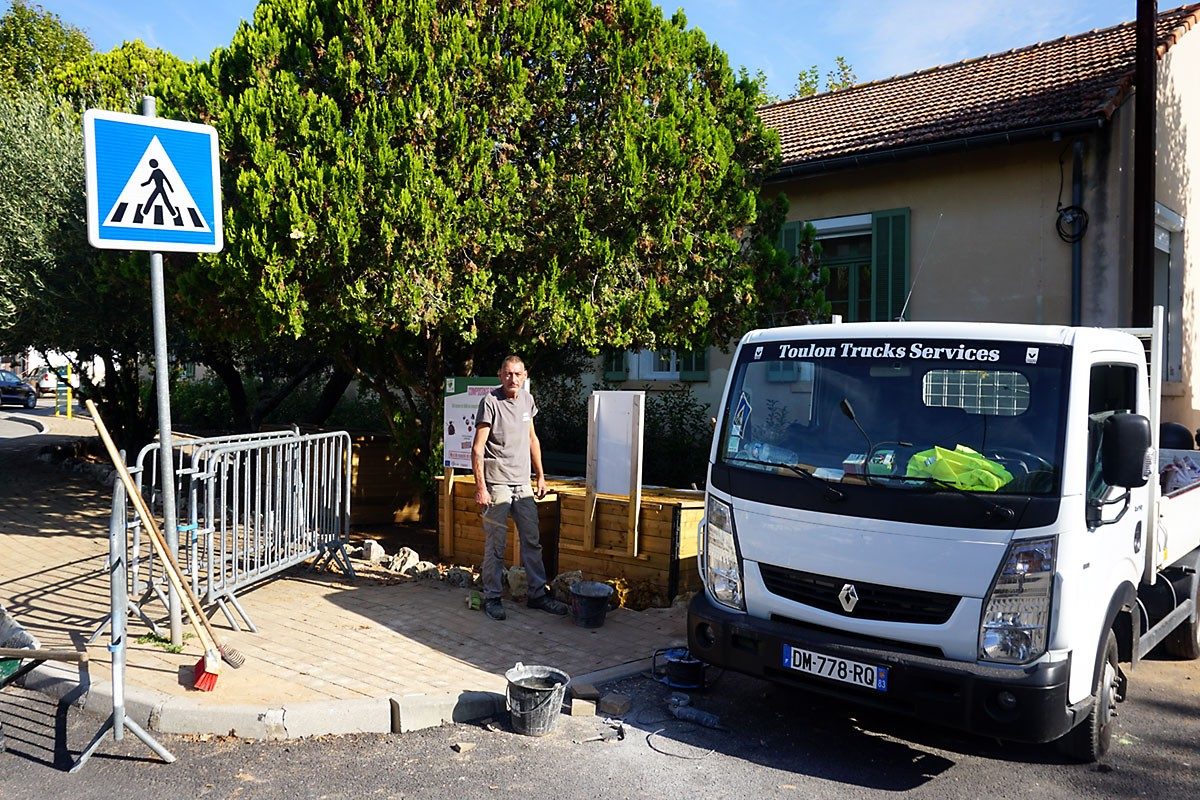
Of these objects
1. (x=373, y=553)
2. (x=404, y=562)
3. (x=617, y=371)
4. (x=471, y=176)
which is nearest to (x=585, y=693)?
(x=404, y=562)

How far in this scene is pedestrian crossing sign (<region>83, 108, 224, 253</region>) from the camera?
16.9ft

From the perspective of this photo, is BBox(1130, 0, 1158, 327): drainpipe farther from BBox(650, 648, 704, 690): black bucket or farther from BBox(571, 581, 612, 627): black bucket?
BBox(650, 648, 704, 690): black bucket

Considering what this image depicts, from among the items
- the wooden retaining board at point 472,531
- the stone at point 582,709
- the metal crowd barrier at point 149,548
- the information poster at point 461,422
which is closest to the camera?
the stone at point 582,709

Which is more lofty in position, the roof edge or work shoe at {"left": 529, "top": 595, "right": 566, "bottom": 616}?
the roof edge

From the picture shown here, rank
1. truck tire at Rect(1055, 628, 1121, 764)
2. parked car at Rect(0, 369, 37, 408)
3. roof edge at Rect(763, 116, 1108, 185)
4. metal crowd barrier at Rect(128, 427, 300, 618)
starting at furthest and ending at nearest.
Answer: parked car at Rect(0, 369, 37, 408) < roof edge at Rect(763, 116, 1108, 185) < metal crowd barrier at Rect(128, 427, 300, 618) < truck tire at Rect(1055, 628, 1121, 764)

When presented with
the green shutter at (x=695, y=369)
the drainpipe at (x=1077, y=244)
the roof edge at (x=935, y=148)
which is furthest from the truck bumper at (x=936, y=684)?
the green shutter at (x=695, y=369)

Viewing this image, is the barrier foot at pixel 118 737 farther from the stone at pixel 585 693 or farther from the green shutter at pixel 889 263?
the green shutter at pixel 889 263

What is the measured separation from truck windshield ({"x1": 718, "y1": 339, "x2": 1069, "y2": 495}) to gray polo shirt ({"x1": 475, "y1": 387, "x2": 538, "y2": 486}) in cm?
217

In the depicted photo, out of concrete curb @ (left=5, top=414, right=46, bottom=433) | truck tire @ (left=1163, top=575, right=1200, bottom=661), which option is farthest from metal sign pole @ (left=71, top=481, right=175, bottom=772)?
concrete curb @ (left=5, top=414, right=46, bottom=433)

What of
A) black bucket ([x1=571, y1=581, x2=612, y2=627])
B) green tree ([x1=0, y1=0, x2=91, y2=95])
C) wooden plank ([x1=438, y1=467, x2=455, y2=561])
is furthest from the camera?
green tree ([x1=0, y1=0, x2=91, y2=95])

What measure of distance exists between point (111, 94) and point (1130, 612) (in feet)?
43.9

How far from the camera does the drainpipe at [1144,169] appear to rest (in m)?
9.68

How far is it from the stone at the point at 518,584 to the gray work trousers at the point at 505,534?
10 centimetres

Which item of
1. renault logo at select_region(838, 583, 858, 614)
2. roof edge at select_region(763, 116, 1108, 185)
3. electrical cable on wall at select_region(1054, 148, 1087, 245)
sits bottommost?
renault logo at select_region(838, 583, 858, 614)
